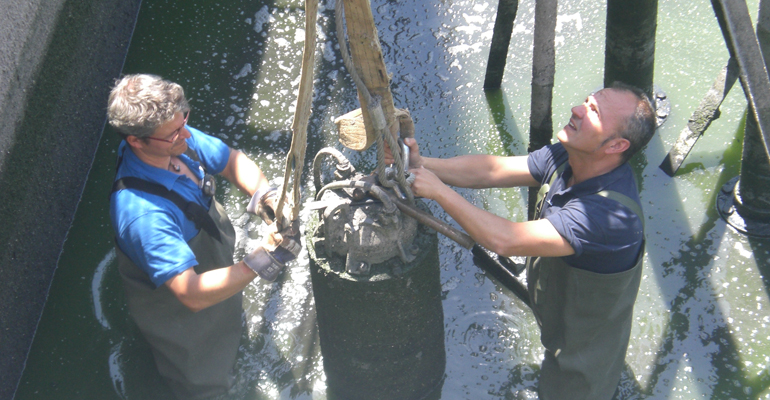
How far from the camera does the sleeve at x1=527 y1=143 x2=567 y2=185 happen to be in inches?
110

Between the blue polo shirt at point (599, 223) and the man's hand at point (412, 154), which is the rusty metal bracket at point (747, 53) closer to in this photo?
the blue polo shirt at point (599, 223)

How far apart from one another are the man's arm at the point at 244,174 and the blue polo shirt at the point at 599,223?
131 centimetres

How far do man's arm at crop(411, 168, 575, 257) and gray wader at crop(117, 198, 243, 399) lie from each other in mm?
1070

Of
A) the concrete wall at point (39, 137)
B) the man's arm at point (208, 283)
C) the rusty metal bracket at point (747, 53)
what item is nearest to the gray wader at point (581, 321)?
the rusty metal bracket at point (747, 53)

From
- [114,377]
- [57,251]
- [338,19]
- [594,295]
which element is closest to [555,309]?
[594,295]

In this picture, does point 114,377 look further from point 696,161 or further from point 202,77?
point 696,161

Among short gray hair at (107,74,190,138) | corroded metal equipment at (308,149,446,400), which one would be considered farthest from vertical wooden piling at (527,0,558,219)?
short gray hair at (107,74,190,138)

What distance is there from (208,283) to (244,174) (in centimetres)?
69

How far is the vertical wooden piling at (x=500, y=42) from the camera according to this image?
3934 mm

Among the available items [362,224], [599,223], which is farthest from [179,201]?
[599,223]

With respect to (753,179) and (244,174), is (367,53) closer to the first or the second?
(244,174)

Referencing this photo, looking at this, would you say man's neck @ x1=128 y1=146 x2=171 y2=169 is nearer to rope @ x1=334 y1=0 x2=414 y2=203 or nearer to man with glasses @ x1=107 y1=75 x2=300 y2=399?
man with glasses @ x1=107 y1=75 x2=300 y2=399

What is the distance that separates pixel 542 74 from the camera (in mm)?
3316

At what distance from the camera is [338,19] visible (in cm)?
197
